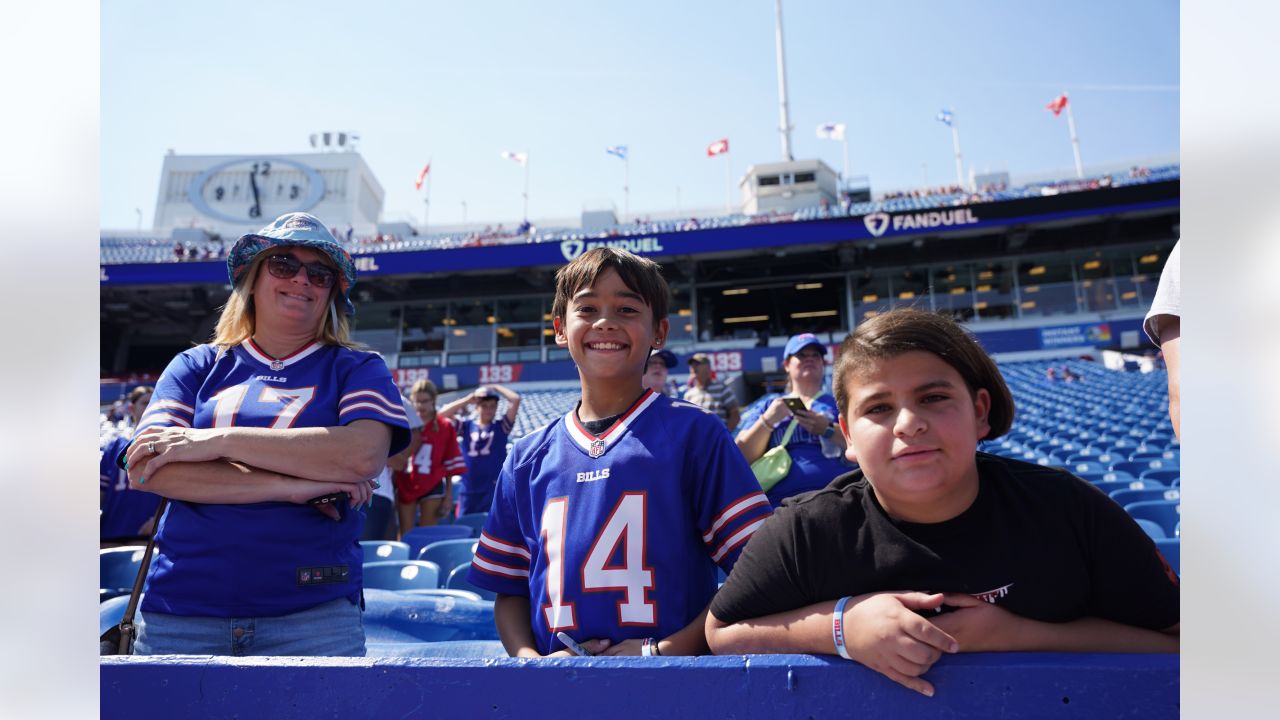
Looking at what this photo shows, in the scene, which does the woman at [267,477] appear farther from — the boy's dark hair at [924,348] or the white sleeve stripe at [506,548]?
the boy's dark hair at [924,348]

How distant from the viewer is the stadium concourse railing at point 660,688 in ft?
3.02

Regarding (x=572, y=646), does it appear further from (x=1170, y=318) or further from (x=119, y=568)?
(x=119, y=568)

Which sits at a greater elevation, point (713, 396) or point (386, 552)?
point (713, 396)

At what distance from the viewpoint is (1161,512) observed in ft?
10.6

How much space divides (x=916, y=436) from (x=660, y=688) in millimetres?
573

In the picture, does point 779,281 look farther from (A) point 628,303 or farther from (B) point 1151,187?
(A) point 628,303

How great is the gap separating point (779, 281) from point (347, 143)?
27150 millimetres

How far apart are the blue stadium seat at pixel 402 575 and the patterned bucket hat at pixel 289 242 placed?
1.51 meters

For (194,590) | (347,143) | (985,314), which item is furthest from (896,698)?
(347,143)

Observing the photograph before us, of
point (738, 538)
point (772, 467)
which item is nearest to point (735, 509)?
point (738, 538)

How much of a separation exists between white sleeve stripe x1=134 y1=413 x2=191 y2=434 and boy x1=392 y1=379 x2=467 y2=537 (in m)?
3.69

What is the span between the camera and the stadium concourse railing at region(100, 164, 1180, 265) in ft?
71.7

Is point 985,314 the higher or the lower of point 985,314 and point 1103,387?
the higher

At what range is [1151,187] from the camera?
19750mm
